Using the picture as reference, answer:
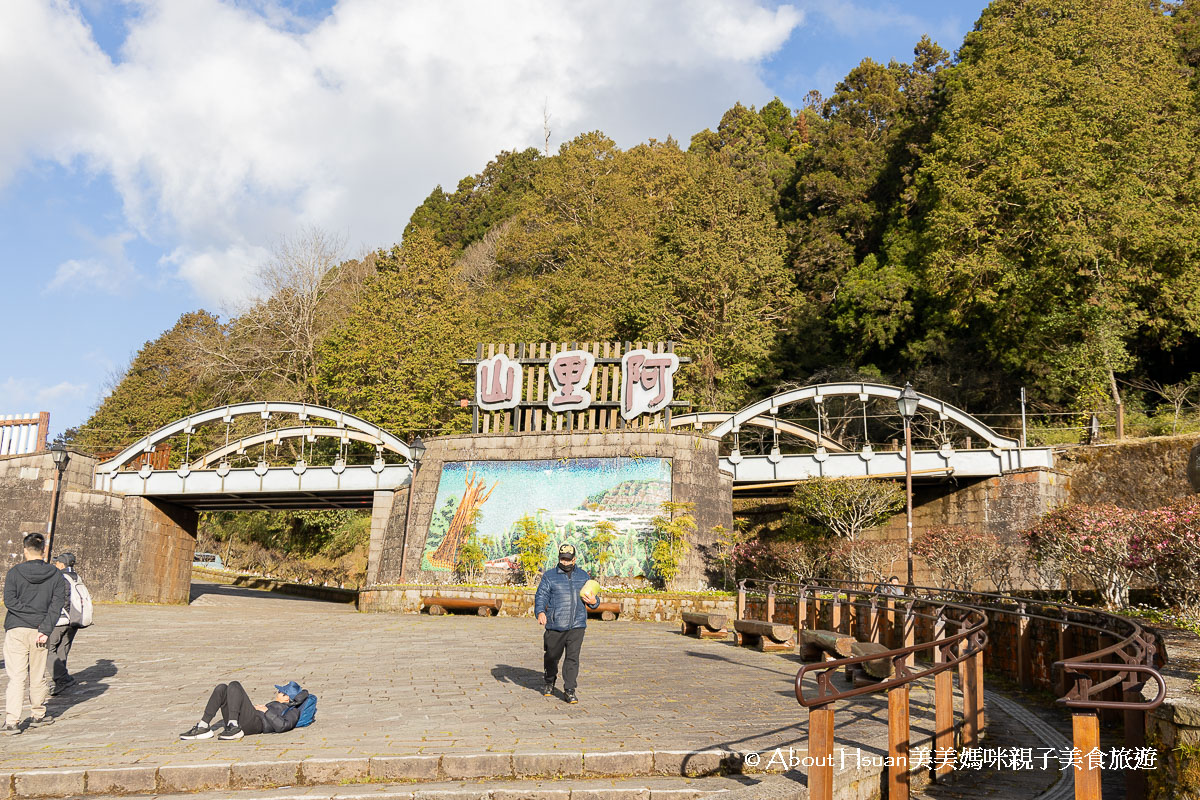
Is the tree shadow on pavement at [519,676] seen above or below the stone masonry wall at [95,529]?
below

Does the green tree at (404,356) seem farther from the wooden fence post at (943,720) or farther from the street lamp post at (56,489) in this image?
the wooden fence post at (943,720)

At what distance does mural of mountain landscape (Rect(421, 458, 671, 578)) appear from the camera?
76.2ft

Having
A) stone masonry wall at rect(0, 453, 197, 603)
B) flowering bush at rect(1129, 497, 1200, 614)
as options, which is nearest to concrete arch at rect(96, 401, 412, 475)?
stone masonry wall at rect(0, 453, 197, 603)

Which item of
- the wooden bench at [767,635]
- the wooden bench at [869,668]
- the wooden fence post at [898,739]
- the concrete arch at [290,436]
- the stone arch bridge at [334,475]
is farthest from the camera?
the concrete arch at [290,436]

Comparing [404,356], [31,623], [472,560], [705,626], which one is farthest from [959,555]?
[404,356]

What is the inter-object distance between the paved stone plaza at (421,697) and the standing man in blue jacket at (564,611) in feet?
1.54

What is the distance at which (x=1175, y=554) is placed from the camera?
10.2 meters

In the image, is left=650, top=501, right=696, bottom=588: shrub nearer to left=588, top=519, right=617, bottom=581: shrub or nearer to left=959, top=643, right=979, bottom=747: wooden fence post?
left=588, top=519, right=617, bottom=581: shrub

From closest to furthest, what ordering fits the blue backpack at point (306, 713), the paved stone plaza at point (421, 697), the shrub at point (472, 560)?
1. the paved stone plaza at point (421, 697)
2. the blue backpack at point (306, 713)
3. the shrub at point (472, 560)

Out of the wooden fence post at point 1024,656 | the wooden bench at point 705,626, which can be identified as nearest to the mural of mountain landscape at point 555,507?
the wooden bench at point 705,626

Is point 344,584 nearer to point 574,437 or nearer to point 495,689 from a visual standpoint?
point 574,437

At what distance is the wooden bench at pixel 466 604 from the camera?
20641 millimetres

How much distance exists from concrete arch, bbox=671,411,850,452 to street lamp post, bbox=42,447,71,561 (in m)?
18.4

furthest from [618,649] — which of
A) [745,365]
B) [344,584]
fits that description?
[344,584]
